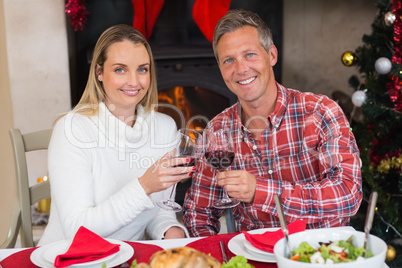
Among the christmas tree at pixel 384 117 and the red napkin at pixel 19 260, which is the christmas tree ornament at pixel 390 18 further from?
the red napkin at pixel 19 260

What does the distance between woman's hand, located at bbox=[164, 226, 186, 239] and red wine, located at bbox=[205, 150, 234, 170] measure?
0.99ft

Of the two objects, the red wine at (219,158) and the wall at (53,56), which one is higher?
the wall at (53,56)

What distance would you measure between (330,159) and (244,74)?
40 cm

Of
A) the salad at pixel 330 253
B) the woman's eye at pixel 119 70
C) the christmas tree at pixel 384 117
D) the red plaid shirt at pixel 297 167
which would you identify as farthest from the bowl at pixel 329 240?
the christmas tree at pixel 384 117

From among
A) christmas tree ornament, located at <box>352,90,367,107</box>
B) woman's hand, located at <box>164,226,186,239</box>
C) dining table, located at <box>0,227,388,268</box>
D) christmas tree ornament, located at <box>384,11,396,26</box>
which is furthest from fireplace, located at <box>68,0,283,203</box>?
dining table, located at <box>0,227,388,268</box>

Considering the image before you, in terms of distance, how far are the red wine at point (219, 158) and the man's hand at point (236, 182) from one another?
0.03 m

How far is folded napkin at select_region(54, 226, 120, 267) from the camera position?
45.0 inches

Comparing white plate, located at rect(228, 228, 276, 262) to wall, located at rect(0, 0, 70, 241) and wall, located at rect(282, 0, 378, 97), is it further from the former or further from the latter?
wall, located at rect(282, 0, 378, 97)

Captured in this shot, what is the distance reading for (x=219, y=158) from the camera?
56.5 inches

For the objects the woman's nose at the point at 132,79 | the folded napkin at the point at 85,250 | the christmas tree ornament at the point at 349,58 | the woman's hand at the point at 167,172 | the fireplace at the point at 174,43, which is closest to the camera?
the folded napkin at the point at 85,250

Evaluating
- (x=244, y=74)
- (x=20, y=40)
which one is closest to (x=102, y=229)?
(x=244, y=74)

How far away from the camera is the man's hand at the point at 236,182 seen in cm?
141

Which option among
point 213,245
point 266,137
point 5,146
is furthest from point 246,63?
point 5,146

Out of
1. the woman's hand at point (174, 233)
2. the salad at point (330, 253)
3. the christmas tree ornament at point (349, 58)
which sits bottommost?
the woman's hand at point (174, 233)
